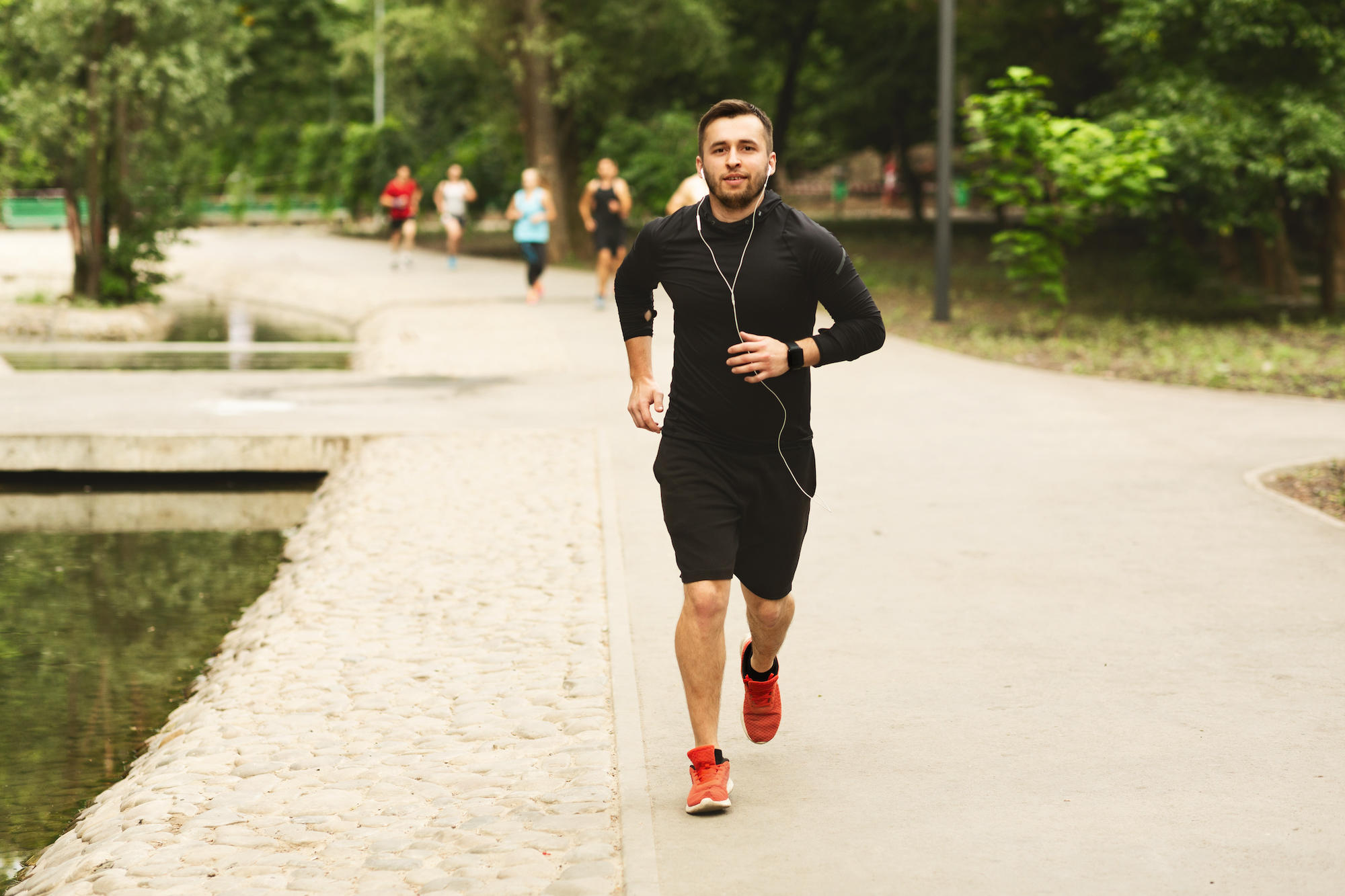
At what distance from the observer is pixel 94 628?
27.7 ft

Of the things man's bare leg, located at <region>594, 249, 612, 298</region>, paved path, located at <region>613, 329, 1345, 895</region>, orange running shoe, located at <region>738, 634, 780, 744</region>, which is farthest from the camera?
man's bare leg, located at <region>594, 249, 612, 298</region>

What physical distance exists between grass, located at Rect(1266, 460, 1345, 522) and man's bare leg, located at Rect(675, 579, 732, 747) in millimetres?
5424

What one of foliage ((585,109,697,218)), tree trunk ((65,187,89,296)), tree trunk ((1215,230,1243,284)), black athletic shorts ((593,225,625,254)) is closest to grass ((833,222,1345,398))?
tree trunk ((1215,230,1243,284))

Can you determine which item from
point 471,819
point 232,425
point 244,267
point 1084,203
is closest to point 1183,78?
point 1084,203

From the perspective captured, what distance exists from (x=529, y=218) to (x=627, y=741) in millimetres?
16201

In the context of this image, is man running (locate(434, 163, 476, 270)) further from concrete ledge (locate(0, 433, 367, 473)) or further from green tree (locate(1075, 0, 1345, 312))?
concrete ledge (locate(0, 433, 367, 473))

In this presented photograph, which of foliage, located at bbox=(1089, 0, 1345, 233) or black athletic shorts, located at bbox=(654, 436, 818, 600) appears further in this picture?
foliage, located at bbox=(1089, 0, 1345, 233)

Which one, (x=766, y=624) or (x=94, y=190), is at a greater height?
(x=94, y=190)

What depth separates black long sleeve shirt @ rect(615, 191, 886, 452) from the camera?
4508mm

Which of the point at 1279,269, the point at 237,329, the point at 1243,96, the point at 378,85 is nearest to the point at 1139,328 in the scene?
the point at 1243,96

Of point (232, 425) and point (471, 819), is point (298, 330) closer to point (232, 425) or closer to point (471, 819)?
point (232, 425)

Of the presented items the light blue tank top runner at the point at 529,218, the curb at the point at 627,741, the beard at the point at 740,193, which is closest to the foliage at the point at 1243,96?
the light blue tank top runner at the point at 529,218

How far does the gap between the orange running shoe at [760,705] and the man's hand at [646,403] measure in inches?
31.7

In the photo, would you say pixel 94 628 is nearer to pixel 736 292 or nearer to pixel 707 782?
pixel 707 782
